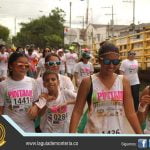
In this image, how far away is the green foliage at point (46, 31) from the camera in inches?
3981

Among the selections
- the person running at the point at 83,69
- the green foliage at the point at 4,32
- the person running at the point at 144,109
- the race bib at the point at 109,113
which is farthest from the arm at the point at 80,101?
the green foliage at the point at 4,32

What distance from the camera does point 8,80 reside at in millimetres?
6109

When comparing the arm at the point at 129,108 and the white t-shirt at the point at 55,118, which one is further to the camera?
the white t-shirt at the point at 55,118

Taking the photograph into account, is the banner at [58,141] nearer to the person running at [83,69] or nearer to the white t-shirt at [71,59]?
the person running at [83,69]

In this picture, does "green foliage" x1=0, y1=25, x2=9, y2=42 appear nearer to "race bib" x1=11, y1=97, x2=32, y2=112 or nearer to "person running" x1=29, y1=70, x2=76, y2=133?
"race bib" x1=11, y1=97, x2=32, y2=112

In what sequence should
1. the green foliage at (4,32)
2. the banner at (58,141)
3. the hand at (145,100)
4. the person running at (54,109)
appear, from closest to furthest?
the banner at (58,141)
the hand at (145,100)
the person running at (54,109)
the green foliage at (4,32)

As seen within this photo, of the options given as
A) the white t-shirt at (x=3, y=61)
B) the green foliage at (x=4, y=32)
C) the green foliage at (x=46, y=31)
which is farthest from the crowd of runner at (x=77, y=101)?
the green foliage at (x=4, y=32)

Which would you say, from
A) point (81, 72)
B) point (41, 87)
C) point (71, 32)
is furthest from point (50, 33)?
point (41, 87)

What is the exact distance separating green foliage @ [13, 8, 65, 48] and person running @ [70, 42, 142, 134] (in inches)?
3600

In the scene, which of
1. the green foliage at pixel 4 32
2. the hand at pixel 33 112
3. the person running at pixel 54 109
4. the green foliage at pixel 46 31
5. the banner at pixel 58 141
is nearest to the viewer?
the banner at pixel 58 141

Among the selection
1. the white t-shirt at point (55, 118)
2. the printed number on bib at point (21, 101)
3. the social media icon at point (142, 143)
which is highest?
the social media icon at point (142, 143)

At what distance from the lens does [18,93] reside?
592 centimetres

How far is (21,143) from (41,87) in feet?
13.2

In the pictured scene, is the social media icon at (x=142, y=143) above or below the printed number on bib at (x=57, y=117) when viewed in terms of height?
above
